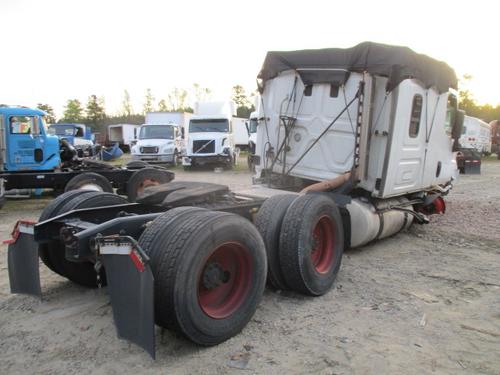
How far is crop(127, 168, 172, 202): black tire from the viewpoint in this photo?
1032 centimetres

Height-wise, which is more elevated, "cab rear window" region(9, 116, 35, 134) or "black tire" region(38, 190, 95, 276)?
"cab rear window" region(9, 116, 35, 134)

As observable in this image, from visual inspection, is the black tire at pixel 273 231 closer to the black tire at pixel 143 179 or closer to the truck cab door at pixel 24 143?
the black tire at pixel 143 179

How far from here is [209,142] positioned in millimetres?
20984

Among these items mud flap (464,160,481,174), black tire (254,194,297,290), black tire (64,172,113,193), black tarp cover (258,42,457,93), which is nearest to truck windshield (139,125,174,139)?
black tire (64,172,113,193)

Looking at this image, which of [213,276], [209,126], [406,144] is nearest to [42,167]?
[406,144]

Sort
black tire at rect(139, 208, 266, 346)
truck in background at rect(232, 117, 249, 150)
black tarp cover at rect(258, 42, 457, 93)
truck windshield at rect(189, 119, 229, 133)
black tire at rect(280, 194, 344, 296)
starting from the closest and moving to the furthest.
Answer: black tire at rect(139, 208, 266, 346) < black tire at rect(280, 194, 344, 296) < black tarp cover at rect(258, 42, 457, 93) < truck windshield at rect(189, 119, 229, 133) < truck in background at rect(232, 117, 249, 150)

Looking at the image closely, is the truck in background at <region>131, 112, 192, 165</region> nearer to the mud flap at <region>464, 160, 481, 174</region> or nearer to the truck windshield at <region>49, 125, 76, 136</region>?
the truck windshield at <region>49, 125, 76, 136</region>

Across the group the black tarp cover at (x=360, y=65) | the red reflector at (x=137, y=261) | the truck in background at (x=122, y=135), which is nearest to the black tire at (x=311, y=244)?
the red reflector at (x=137, y=261)

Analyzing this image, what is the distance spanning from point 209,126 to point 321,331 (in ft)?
61.5

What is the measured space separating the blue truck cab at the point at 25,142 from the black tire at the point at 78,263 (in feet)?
25.0

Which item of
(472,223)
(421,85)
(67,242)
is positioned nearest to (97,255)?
(67,242)

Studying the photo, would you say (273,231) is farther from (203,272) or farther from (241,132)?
(241,132)

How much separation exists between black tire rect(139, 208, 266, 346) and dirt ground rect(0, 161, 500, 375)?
0.71ft

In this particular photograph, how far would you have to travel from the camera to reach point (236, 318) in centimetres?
353
